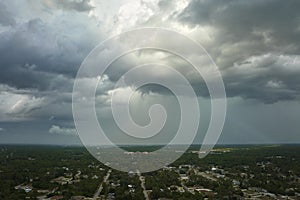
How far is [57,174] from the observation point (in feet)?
113

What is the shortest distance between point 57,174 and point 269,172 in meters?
A: 21.4

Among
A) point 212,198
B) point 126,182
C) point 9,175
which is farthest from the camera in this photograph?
point 9,175

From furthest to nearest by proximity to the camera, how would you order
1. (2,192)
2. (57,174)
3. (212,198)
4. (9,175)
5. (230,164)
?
1. (230,164)
2. (57,174)
3. (9,175)
4. (2,192)
5. (212,198)

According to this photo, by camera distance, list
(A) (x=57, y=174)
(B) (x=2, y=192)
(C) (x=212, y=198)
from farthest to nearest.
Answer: (A) (x=57, y=174), (B) (x=2, y=192), (C) (x=212, y=198)

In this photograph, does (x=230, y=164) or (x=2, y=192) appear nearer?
(x=2, y=192)

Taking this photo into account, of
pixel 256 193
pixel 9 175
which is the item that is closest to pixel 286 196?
pixel 256 193

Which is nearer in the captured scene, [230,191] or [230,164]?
[230,191]

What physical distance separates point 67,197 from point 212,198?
8.83m

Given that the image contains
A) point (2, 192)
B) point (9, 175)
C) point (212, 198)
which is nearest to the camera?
point (212, 198)

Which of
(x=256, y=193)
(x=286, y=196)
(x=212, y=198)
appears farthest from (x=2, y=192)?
(x=286, y=196)

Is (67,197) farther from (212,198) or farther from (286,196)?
(286,196)

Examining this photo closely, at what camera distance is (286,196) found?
24.1 meters

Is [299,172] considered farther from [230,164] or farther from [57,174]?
[57,174]

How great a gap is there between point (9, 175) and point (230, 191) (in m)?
Answer: 20.1
